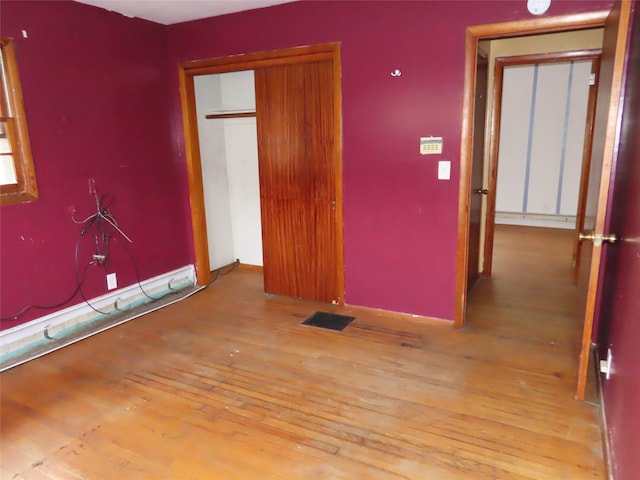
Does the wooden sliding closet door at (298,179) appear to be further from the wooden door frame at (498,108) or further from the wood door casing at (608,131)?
the wood door casing at (608,131)

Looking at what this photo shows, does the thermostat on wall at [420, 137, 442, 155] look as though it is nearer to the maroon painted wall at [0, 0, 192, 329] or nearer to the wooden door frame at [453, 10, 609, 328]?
the wooden door frame at [453, 10, 609, 328]

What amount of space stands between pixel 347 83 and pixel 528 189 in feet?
15.8

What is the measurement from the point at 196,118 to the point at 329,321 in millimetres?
2356

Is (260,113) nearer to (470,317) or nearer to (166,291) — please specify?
(166,291)

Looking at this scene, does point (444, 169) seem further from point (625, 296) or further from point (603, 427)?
point (603, 427)

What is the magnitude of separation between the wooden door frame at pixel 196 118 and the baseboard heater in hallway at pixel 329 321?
186 millimetres

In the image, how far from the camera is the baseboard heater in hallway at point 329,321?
3.42m

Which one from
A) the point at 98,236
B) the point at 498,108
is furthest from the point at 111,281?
the point at 498,108

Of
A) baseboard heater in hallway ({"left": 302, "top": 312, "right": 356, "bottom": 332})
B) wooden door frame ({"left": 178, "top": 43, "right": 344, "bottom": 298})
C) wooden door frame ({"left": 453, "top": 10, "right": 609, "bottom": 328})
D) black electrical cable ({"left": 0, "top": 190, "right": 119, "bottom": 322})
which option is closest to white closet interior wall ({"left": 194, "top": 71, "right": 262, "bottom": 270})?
wooden door frame ({"left": 178, "top": 43, "right": 344, "bottom": 298})

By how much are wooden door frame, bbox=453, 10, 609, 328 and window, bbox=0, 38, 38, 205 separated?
3023 mm

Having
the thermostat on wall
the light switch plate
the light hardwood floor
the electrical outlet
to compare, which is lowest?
the light hardwood floor

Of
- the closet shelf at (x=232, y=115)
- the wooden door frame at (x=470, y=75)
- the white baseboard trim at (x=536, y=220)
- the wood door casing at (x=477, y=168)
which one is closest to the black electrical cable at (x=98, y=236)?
the closet shelf at (x=232, y=115)

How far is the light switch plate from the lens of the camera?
3.13m

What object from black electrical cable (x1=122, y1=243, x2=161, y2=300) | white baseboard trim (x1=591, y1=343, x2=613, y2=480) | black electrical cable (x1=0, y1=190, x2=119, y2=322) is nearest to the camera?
white baseboard trim (x1=591, y1=343, x2=613, y2=480)
